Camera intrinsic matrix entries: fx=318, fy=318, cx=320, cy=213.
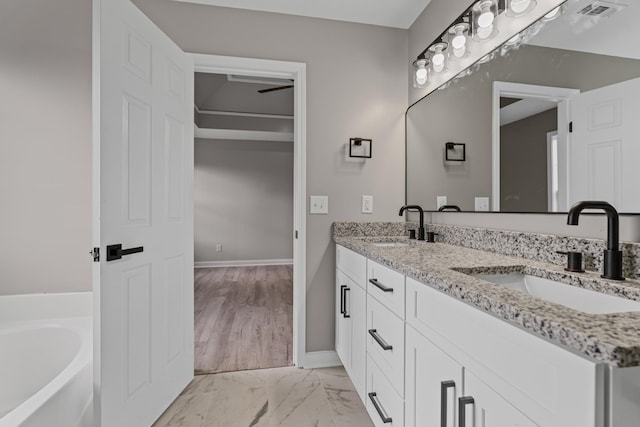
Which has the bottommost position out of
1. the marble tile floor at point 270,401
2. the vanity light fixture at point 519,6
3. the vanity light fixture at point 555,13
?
the marble tile floor at point 270,401

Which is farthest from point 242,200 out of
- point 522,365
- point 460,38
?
point 522,365

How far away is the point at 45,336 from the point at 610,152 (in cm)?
257

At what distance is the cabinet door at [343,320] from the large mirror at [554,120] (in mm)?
824

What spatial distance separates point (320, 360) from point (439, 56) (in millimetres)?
2106

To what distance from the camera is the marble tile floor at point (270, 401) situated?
1.62 m

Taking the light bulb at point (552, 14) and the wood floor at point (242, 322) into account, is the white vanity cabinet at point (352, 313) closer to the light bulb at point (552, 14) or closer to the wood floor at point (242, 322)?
the wood floor at point (242, 322)

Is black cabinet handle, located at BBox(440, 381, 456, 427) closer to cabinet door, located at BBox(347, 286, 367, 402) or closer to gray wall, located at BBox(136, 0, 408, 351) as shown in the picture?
cabinet door, located at BBox(347, 286, 367, 402)

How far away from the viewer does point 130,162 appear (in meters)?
1.47

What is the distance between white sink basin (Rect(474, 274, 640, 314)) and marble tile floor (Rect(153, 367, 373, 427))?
104cm

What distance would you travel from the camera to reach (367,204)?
7.47 feet

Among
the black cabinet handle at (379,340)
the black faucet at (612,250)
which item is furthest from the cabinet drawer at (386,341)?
the black faucet at (612,250)

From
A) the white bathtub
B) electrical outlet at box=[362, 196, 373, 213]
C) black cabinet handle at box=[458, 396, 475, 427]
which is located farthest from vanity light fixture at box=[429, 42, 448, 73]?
the white bathtub

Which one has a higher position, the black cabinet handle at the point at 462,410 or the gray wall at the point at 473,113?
the gray wall at the point at 473,113

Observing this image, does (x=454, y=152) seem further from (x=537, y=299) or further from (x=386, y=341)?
(x=537, y=299)
